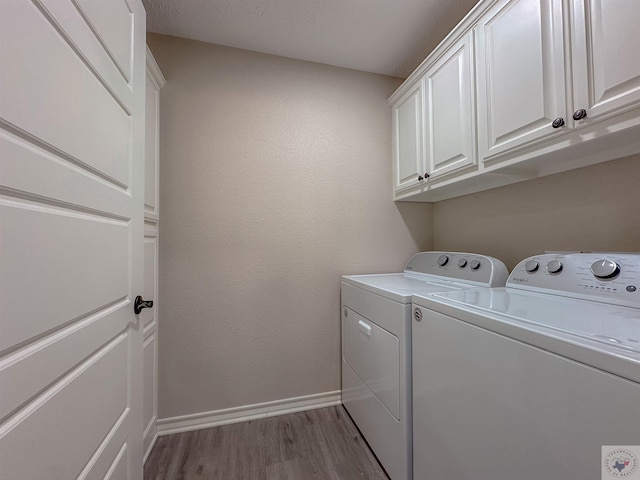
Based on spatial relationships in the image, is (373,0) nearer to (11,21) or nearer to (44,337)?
(11,21)

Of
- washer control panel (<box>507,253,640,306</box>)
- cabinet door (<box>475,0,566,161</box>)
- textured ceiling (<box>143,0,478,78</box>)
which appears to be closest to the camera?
washer control panel (<box>507,253,640,306</box>)

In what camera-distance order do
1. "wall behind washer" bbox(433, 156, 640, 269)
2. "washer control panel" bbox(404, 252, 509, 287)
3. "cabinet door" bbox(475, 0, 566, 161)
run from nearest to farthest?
"cabinet door" bbox(475, 0, 566, 161), "wall behind washer" bbox(433, 156, 640, 269), "washer control panel" bbox(404, 252, 509, 287)

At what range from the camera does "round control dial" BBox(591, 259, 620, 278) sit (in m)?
0.84

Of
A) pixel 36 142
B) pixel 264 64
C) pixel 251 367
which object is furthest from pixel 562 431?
pixel 264 64

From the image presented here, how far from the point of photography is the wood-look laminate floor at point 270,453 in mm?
1267

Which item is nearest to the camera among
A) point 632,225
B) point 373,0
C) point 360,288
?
point 632,225

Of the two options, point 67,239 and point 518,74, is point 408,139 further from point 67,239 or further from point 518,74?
point 67,239

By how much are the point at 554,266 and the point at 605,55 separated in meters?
0.71

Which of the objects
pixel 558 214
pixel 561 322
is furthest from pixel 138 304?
pixel 558 214

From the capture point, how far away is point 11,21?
448 mm

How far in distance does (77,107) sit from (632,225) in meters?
1.90

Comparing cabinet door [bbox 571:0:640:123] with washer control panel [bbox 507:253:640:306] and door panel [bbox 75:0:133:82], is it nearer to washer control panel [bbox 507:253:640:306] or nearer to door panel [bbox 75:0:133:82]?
washer control panel [bbox 507:253:640:306]

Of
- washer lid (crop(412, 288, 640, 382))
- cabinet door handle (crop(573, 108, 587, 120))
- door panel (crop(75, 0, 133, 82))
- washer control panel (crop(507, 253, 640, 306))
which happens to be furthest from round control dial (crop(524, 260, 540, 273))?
door panel (crop(75, 0, 133, 82))

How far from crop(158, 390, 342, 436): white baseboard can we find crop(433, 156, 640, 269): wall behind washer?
4.83ft
